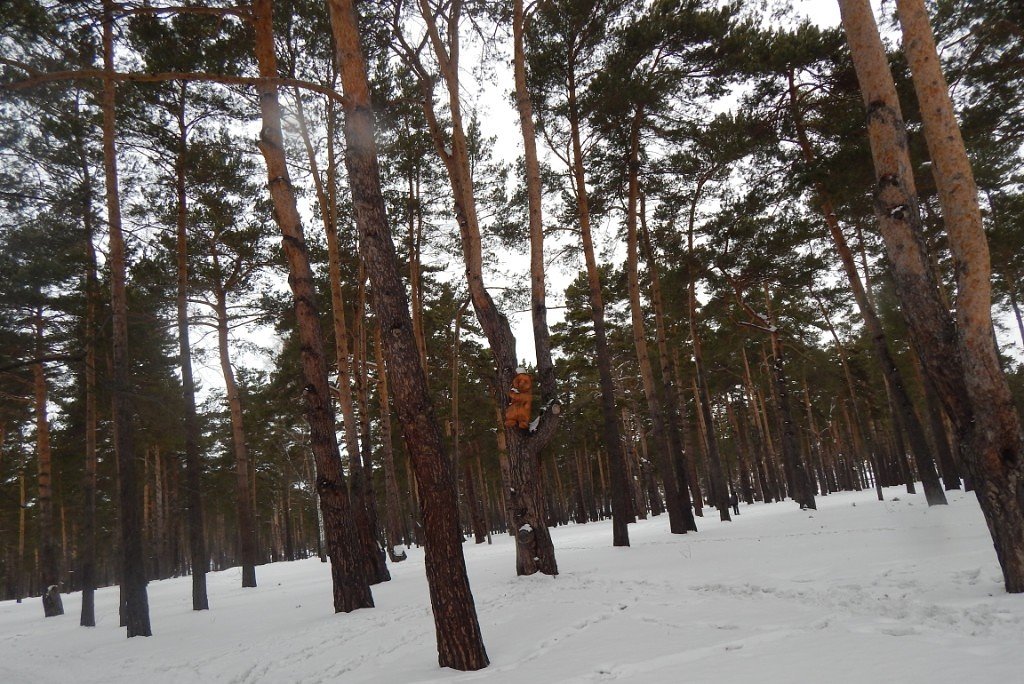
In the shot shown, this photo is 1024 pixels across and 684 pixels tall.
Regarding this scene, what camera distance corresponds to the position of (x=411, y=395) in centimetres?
485

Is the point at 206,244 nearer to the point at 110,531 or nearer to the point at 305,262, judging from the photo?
the point at 305,262

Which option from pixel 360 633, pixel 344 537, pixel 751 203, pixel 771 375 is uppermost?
pixel 751 203

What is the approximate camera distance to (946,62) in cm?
1118

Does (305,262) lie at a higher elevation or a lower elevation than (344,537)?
higher

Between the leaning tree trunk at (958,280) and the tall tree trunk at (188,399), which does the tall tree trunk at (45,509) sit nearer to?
the tall tree trunk at (188,399)

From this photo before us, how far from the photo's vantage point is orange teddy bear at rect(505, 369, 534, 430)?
8.51m

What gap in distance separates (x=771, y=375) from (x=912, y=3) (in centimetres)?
2538

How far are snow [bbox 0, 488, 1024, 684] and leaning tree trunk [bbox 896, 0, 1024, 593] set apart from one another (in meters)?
0.65

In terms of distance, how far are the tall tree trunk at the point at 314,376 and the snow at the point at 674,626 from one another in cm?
62

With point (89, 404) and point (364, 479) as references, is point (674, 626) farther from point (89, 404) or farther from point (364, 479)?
point (89, 404)

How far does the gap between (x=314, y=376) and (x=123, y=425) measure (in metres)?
4.20

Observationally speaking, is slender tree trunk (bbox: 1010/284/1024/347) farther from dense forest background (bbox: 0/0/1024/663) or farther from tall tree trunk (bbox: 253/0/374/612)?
tall tree trunk (bbox: 253/0/374/612)

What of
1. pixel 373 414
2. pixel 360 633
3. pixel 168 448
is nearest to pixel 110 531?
pixel 168 448

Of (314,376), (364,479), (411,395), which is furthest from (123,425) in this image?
(411,395)
